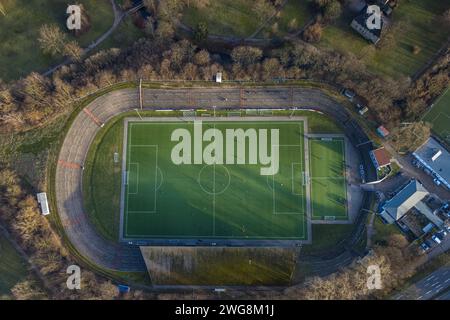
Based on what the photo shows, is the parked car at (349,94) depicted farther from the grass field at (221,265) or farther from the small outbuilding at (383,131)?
the grass field at (221,265)

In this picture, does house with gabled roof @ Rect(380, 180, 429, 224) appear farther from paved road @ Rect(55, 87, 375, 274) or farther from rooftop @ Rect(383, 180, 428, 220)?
paved road @ Rect(55, 87, 375, 274)

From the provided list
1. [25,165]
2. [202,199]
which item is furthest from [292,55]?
[25,165]

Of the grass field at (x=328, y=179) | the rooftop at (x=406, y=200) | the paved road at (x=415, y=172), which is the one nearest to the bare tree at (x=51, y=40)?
the grass field at (x=328, y=179)

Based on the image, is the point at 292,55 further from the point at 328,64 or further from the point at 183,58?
the point at 183,58

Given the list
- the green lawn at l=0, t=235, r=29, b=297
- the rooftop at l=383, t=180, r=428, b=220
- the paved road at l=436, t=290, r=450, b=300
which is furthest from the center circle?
the paved road at l=436, t=290, r=450, b=300

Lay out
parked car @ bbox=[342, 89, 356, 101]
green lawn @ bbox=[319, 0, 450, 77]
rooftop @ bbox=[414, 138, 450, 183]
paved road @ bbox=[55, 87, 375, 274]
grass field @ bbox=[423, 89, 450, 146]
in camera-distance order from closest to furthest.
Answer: rooftop @ bbox=[414, 138, 450, 183] < paved road @ bbox=[55, 87, 375, 274] < grass field @ bbox=[423, 89, 450, 146] < parked car @ bbox=[342, 89, 356, 101] < green lawn @ bbox=[319, 0, 450, 77]

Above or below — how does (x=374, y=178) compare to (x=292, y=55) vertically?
below
